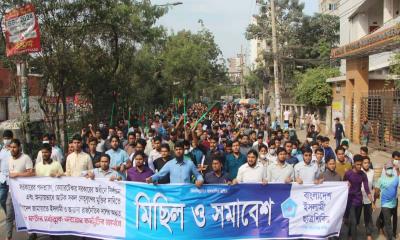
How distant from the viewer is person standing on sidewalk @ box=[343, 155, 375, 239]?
730 cm

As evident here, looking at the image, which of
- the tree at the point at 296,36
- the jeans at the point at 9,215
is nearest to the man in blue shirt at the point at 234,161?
the jeans at the point at 9,215

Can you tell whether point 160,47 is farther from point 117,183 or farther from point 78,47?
point 117,183

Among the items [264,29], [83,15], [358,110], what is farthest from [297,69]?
[83,15]

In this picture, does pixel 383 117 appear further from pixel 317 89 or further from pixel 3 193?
pixel 3 193

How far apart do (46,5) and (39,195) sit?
259 inches

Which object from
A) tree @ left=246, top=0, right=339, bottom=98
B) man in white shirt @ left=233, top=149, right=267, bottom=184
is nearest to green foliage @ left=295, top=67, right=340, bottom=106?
tree @ left=246, top=0, right=339, bottom=98

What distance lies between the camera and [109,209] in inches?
275

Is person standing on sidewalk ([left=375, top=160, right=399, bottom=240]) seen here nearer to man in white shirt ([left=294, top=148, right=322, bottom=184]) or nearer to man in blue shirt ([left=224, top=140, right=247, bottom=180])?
man in white shirt ([left=294, top=148, right=322, bottom=184])

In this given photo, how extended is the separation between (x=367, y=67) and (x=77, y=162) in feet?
53.5

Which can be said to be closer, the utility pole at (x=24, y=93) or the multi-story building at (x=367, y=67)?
the utility pole at (x=24, y=93)

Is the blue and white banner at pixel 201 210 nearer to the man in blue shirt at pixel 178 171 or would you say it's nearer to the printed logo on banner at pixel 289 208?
the printed logo on banner at pixel 289 208

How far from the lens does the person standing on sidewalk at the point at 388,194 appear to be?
754 centimetres

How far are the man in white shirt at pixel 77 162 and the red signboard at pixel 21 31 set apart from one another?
310 centimetres

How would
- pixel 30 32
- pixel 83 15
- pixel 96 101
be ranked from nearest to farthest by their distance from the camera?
1. pixel 30 32
2. pixel 83 15
3. pixel 96 101
